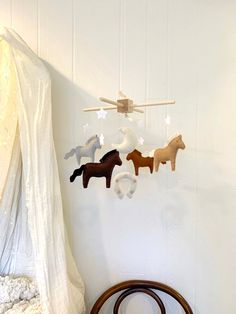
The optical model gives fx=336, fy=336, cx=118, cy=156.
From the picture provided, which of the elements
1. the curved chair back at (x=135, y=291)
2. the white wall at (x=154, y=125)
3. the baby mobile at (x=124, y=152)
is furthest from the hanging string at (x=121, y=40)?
the curved chair back at (x=135, y=291)

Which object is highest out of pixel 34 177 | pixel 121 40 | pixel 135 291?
pixel 121 40

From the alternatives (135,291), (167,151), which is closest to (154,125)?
(167,151)

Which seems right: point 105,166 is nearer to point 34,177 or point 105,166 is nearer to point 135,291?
point 34,177

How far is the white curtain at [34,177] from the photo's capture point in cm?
131

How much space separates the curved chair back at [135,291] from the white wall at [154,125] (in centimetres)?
5

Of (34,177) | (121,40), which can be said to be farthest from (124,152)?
(121,40)

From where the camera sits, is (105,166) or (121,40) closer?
(105,166)

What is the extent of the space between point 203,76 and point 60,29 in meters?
0.75

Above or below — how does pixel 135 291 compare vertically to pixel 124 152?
below

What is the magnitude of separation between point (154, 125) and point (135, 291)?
79cm

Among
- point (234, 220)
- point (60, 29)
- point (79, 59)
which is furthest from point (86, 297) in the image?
point (60, 29)

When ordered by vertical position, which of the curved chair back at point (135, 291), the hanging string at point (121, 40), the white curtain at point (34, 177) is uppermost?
the hanging string at point (121, 40)

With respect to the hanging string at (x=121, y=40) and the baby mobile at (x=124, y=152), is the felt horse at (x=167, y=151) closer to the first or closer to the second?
the baby mobile at (x=124, y=152)

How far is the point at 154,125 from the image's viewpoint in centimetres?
161
